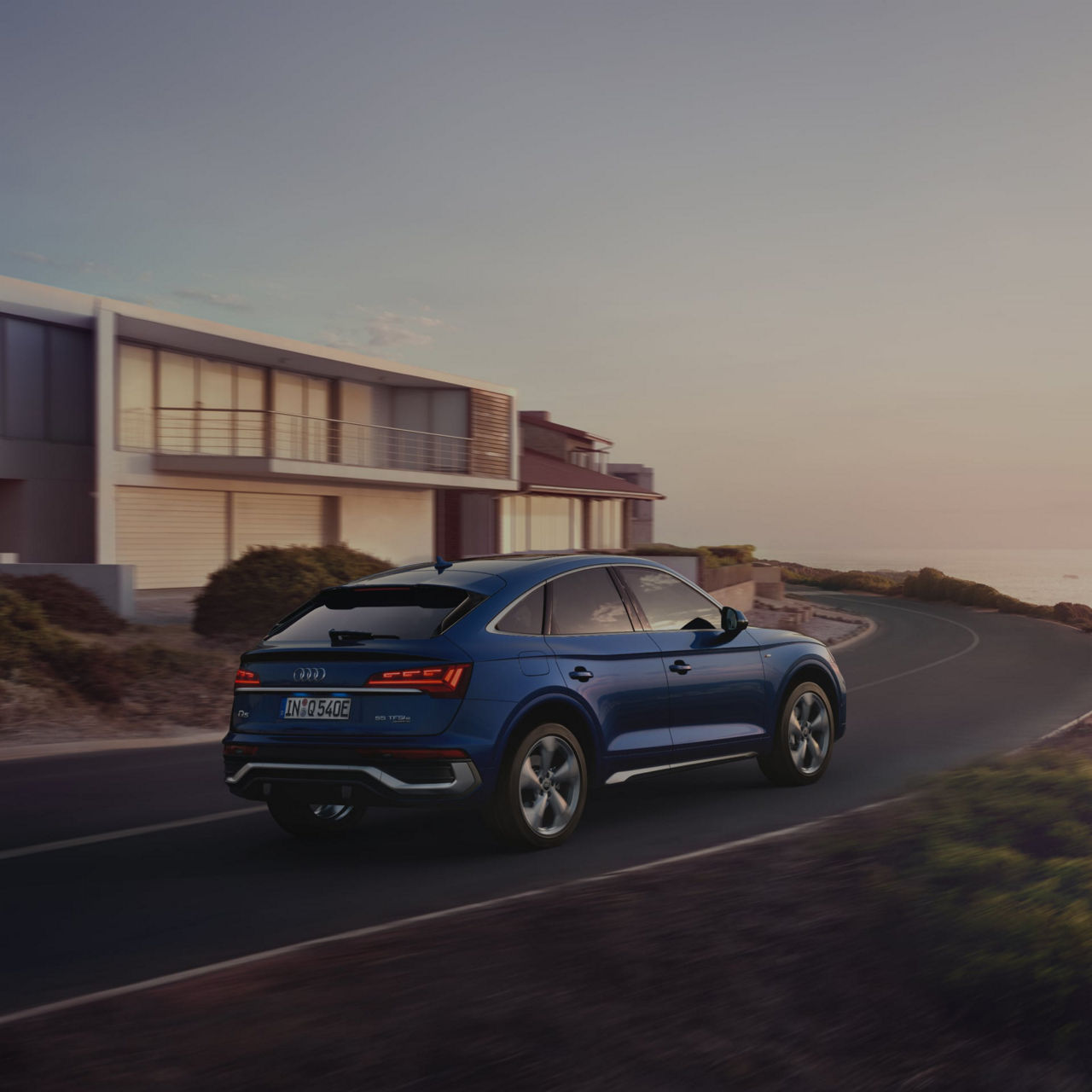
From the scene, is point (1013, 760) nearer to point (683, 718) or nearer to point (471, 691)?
point (683, 718)

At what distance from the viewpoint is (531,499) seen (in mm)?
47469

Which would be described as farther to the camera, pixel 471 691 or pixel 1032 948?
pixel 471 691

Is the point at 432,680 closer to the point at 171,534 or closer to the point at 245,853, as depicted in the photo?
the point at 245,853

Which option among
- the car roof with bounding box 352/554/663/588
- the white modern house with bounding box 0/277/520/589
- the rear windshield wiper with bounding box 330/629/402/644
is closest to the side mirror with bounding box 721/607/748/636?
the car roof with bounding box 352/554/663/588

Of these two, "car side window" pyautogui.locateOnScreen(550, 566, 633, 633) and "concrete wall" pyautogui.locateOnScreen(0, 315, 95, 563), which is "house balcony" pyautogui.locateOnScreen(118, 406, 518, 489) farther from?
"car side window" pyautogui.locateOnScreen(550, 566, 633, 633)

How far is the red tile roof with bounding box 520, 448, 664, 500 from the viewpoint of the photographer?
45.3m

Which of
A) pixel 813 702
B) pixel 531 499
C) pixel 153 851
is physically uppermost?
pixel 531 499

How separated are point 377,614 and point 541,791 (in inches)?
52.8

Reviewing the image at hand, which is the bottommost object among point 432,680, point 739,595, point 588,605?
point 739,595

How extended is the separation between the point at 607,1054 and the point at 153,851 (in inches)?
169

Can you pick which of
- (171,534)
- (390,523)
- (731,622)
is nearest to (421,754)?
(731,622)

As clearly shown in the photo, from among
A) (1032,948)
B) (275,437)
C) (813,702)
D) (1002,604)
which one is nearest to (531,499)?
(275,437)

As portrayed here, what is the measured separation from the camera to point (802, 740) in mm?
9609

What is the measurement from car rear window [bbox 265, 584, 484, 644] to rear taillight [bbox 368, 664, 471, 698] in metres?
0.25
